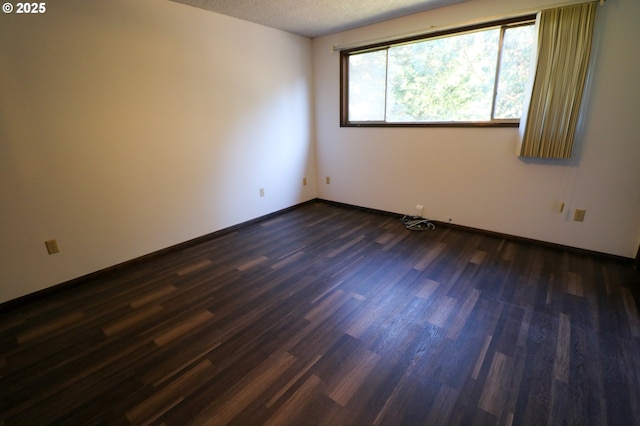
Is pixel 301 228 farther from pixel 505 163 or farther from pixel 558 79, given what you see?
pixel 558 79

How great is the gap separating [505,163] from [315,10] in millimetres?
2514

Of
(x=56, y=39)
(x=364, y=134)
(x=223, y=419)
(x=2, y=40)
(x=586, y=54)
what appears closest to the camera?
(x=223, y=419)

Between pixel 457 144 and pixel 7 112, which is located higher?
pixel 7 112

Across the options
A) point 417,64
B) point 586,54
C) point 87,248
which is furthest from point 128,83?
point 586,54

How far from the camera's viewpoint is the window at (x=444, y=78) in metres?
2.83

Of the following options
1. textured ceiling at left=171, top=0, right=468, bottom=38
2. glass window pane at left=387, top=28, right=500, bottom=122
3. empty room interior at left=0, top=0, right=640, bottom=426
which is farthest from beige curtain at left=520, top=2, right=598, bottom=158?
textured ceiling at left=171, top=0, right=468, bottom=38

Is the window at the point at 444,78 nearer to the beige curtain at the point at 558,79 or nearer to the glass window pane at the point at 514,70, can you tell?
the glass window pane at the point at 514,70

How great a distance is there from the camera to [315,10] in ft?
9.82

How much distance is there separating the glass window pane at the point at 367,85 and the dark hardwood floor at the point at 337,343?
2.10 meters

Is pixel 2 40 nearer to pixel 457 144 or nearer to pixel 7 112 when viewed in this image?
pixel 7 112

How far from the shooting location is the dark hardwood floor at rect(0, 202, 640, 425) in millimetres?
1386

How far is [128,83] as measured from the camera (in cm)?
254

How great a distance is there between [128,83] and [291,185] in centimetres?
232

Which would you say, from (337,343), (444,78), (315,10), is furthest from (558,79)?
(337,343)
